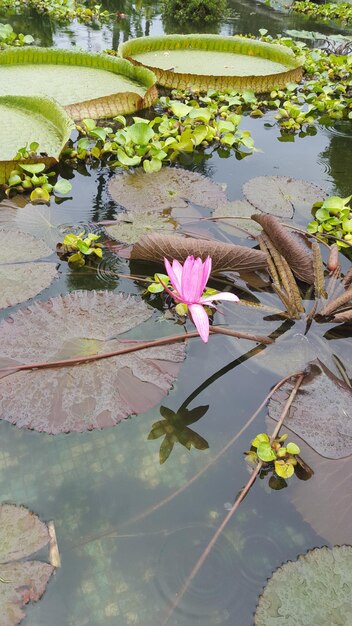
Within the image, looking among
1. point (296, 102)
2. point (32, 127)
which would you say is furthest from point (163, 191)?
point (296, 102)

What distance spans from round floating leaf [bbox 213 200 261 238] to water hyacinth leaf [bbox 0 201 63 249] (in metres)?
0.73

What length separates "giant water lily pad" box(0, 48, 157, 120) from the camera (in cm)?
323

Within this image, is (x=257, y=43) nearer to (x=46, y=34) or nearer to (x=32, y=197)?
(x=46, y=34)

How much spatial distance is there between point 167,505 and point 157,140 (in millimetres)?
2281

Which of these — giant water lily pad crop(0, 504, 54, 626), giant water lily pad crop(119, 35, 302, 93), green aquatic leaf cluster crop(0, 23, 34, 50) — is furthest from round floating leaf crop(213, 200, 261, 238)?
green aquatic leaf cluster crop(0, 23, 34, 50)

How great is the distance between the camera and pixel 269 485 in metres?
1.23

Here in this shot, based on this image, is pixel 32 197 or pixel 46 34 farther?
pixel 46 34

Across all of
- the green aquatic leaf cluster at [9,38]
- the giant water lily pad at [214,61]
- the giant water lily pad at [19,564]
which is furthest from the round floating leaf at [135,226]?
the green aquatic leaf cluster at [9,38]

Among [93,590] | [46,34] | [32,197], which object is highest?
[46,34]

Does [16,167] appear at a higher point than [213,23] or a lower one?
lower

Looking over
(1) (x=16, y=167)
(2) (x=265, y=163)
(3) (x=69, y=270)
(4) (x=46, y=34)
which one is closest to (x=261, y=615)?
(3) (x=69, y=270)

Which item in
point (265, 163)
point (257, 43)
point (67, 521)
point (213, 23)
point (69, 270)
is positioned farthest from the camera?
point (213, 23)

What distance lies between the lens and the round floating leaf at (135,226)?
81.5 inches

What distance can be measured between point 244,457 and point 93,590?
48cm
